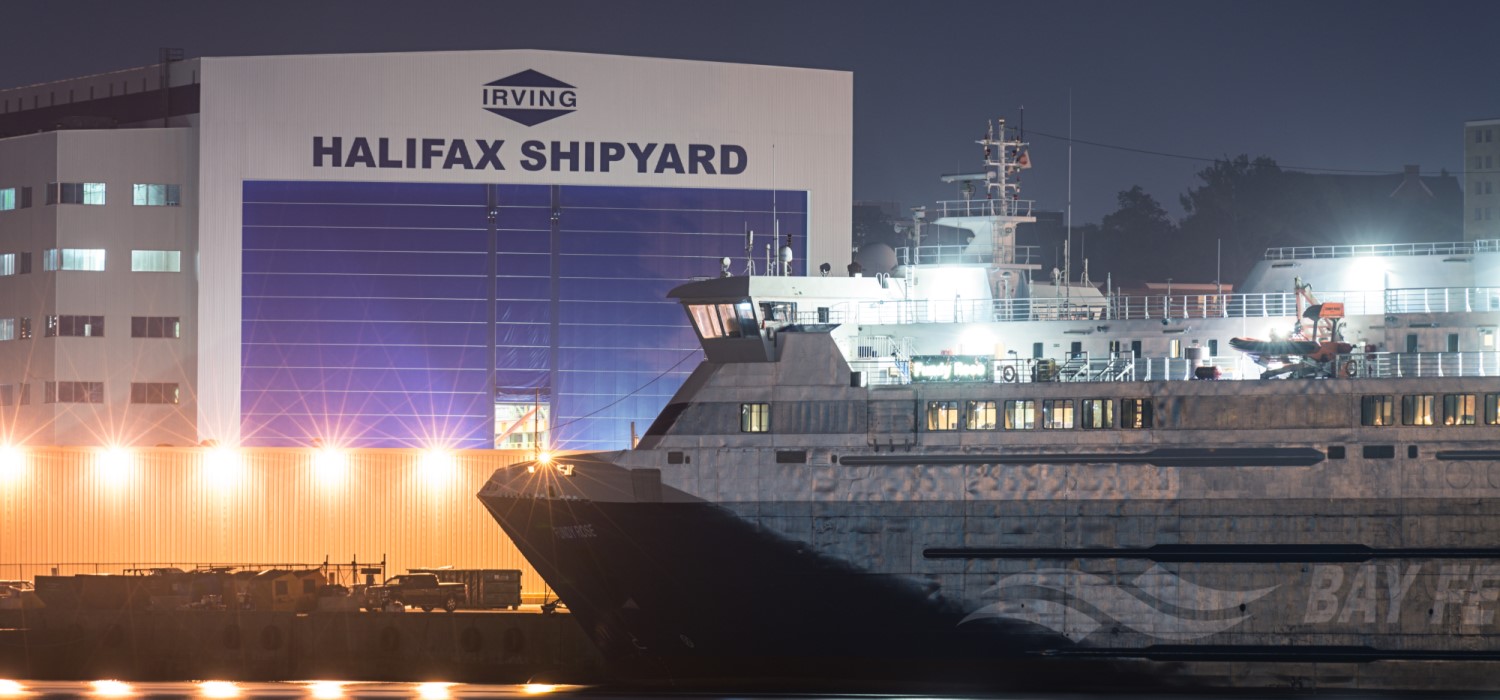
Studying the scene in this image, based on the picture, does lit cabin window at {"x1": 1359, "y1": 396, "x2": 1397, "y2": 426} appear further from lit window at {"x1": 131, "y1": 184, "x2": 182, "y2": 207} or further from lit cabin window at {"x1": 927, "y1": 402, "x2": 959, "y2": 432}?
lit window at {"x1": 131, "y1": 184, "x2": 182, "y2": 207}

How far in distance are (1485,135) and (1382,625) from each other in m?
78.2

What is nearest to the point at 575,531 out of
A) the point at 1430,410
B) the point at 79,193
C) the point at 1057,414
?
the point at 1057,414

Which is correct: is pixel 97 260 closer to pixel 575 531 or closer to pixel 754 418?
pixel 575 531

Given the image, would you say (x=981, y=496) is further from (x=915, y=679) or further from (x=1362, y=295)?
(x=1362, y=295)

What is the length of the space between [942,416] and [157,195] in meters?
34.7

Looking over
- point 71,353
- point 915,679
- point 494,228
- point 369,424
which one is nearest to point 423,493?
point 369,424

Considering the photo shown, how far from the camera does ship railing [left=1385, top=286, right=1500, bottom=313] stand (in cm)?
4172

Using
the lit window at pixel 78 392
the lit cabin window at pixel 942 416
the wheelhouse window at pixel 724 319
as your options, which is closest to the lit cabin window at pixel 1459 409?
the lit cabin window at pixel 942 416

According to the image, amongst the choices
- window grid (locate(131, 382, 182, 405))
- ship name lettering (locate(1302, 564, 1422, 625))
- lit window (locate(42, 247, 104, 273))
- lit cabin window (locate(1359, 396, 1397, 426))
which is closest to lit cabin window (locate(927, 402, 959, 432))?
ship name lettering (locate(1302, 564, 1422, 625))

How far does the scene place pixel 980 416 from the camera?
125 feet

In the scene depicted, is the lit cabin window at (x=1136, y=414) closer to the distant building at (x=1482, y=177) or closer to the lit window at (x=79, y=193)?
the lit window at (x=79, y=193)

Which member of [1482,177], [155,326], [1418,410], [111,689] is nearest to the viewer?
[1418,410]

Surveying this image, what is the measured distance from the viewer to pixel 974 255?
49750 millimetres

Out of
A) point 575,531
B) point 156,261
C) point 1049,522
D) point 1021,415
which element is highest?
point 156,261
